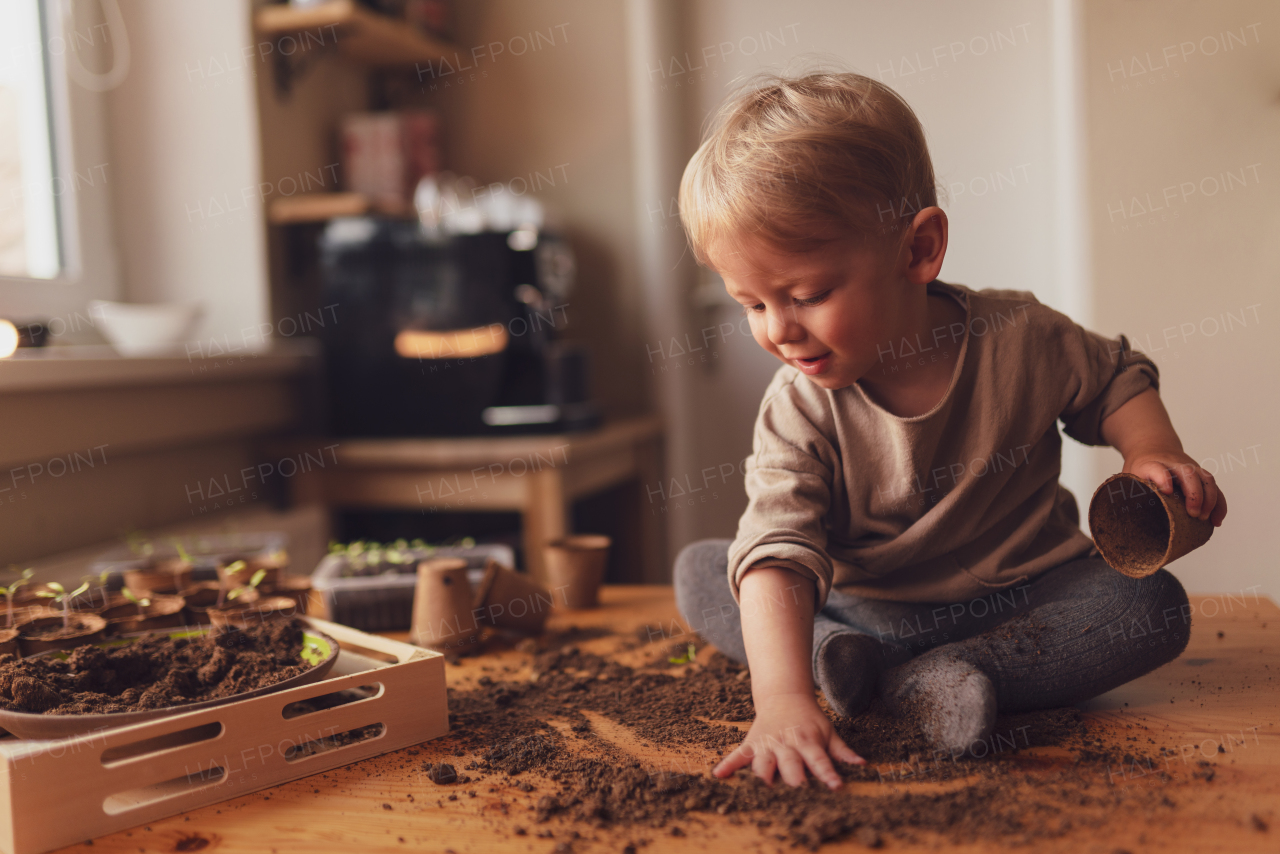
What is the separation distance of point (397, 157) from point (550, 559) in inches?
44.8

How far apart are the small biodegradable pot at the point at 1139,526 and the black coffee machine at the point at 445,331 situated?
1.15m

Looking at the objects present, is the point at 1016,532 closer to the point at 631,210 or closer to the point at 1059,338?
the point at 1059,338

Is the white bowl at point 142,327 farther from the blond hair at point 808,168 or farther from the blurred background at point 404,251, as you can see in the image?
the blond hair at point 808,168

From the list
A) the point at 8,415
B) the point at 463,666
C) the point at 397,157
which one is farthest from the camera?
the point at 397,157

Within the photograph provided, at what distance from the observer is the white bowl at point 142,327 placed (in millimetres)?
1587

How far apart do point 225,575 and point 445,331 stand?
0.80 meters

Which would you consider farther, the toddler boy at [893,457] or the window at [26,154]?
the window at [26,154]

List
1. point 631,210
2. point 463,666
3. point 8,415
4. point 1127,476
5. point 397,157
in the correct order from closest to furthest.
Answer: point 1127,476 → point 463,666 → point 8,415 → point 397,157 → point 631,210

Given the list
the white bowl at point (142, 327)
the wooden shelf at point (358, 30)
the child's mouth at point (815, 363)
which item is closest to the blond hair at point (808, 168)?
the child's mouth at point (815, 363)

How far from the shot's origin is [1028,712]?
33.0 inches

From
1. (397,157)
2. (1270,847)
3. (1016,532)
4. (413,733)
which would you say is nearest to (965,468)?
(1016,532)

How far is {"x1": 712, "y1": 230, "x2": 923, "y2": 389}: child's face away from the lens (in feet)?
2.68

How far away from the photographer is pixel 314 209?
6.02 feet

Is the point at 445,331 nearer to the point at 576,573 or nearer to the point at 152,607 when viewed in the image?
the point at 576,573
